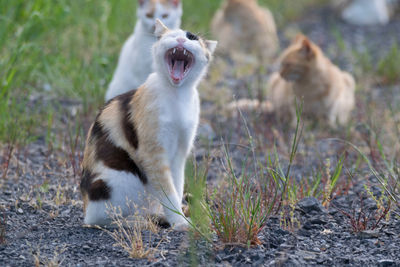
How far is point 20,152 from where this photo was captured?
200 inches

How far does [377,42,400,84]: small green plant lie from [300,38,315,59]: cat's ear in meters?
1.51

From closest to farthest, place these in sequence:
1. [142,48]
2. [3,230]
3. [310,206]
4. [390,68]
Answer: [3,230], [310,206], [142,48], [390,68]

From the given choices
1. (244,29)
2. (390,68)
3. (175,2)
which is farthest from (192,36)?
(244,29)

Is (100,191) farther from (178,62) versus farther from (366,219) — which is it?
(366,219)

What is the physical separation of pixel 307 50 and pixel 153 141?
3468 millimetres

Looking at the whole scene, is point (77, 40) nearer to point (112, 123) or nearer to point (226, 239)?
point (112, 123)

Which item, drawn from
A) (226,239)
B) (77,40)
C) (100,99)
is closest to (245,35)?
(77,40)

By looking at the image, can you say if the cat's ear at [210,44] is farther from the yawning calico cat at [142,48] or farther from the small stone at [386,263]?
the yawning calico cat at [142,48]

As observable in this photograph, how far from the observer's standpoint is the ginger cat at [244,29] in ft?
30.1

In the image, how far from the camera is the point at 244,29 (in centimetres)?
941

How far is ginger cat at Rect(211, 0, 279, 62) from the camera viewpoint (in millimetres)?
9188

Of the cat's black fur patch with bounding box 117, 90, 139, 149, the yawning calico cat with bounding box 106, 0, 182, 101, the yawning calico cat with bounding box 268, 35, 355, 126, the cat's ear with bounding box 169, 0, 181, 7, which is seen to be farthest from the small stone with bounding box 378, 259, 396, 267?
the cat's ear with bounding box 169, 0, 181, 7

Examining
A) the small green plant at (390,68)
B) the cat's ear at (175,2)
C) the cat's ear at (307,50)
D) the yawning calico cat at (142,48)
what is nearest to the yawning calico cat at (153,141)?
the yawning calico cat at (142,48)

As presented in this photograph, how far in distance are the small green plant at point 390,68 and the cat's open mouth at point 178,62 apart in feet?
14.9
